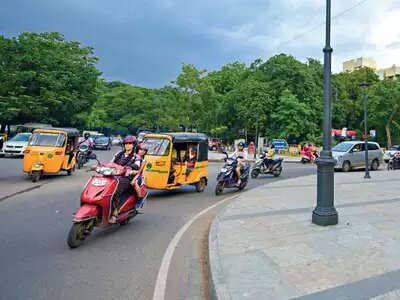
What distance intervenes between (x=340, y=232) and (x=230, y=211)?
2566 millimetres

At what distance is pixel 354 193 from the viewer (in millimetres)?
10891

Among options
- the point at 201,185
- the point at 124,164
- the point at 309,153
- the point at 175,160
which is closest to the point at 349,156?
the point at 309,153

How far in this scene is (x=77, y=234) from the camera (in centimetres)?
533

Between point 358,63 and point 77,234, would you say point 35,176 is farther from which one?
point 358,63

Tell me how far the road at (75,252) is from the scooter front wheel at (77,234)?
10 cm

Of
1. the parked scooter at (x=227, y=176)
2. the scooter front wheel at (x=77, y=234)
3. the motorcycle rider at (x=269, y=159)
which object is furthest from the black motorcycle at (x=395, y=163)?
the scooter front wheel at (x=77, y=234)

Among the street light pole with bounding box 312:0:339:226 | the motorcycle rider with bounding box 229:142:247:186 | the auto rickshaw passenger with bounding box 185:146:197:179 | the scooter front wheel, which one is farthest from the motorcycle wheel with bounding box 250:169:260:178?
the scooter front wheel

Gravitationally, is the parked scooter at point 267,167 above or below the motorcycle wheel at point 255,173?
above

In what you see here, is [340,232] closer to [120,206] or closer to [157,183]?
[120,206]

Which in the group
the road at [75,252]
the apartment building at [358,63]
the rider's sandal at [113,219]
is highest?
the apartment building at [358,63]

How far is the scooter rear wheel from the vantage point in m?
5.27

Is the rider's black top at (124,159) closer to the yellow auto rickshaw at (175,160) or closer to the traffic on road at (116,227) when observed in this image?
the traffic on road at (116,227)

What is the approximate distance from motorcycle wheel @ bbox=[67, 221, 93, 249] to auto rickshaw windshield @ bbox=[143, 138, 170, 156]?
4539 mm

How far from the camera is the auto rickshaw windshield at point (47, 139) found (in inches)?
504
